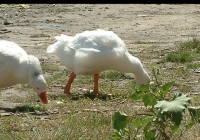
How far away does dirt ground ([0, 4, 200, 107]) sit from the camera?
45.0 ft

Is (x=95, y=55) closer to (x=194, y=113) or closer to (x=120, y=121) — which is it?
(x=120, y=121)

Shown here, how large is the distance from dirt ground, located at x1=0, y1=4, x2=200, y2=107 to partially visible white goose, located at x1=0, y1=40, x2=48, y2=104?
3.54 m

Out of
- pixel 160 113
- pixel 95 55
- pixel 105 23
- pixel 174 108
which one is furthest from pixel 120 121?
pixel 105 23

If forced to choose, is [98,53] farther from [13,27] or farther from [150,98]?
[13,27]

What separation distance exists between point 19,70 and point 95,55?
1380 mm

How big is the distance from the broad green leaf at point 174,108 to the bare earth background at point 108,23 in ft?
18.3

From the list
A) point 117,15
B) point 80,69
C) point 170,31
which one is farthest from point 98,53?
point 117,15

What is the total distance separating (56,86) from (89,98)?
1198 mm

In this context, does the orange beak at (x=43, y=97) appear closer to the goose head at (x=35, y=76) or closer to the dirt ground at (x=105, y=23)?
the goose head at (x=35, y=76)

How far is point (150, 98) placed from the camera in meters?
4.77

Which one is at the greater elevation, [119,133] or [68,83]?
[119,133]

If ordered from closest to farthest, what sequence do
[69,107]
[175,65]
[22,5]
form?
[69,107] → [175,65] → [22,5]

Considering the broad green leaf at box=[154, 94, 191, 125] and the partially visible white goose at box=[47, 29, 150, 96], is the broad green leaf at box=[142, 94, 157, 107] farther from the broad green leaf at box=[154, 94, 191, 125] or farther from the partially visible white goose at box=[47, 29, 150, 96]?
the partially visible white goose at box=[47, 29, 150, 96]

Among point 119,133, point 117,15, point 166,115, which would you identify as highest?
point 166,115
